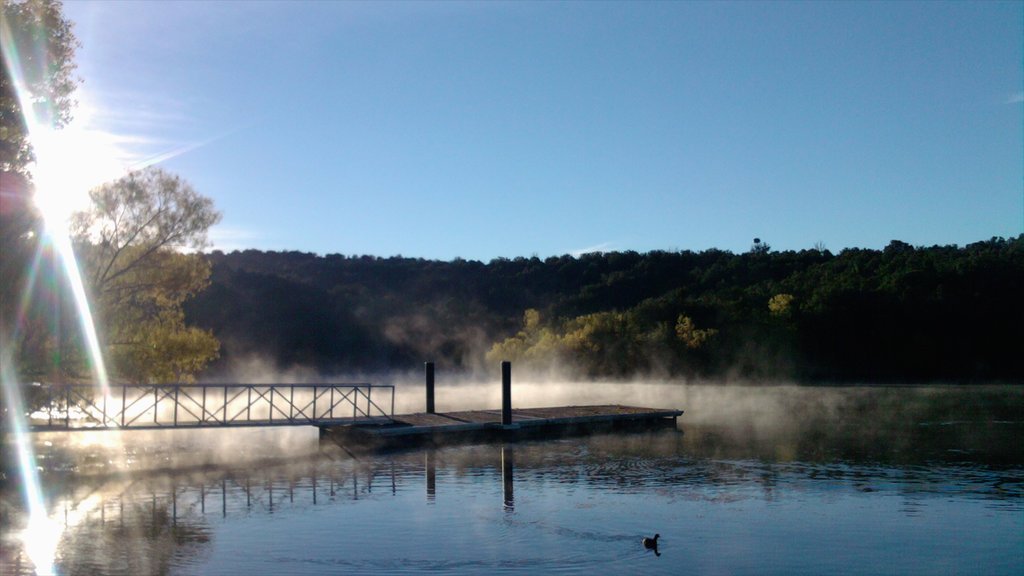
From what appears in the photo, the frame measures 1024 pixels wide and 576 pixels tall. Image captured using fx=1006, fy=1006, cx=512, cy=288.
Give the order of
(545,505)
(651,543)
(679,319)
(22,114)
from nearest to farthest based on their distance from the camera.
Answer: (651,543)
(545,505)
(22,114)
(679,319)

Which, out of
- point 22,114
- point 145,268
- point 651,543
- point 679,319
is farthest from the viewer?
point 679,319

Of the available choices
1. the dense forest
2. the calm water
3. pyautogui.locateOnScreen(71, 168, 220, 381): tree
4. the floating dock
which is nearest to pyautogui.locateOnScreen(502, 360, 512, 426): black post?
the floating dock

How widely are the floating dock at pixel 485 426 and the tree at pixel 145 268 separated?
4.98 meters

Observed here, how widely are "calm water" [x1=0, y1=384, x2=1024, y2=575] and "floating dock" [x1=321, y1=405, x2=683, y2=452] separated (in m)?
0.79

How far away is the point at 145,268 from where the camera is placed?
2747 centimetres

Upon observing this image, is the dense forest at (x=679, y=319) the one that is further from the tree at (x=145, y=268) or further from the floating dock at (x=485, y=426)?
the tree at (x=145, y=268)

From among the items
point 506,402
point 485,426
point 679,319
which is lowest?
point 485,426

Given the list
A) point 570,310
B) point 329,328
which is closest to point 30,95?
point 329,328

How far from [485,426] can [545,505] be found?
10.9 m

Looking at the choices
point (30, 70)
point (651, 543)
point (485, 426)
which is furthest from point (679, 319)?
point (651, 543)

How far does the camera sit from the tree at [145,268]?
26.2 m

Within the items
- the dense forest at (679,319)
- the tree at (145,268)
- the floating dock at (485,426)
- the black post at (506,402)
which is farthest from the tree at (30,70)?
→ the dense forest at (679,319)

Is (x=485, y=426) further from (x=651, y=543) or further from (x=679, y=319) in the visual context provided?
(x=679, y=319)

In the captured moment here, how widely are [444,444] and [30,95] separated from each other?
12861mm
